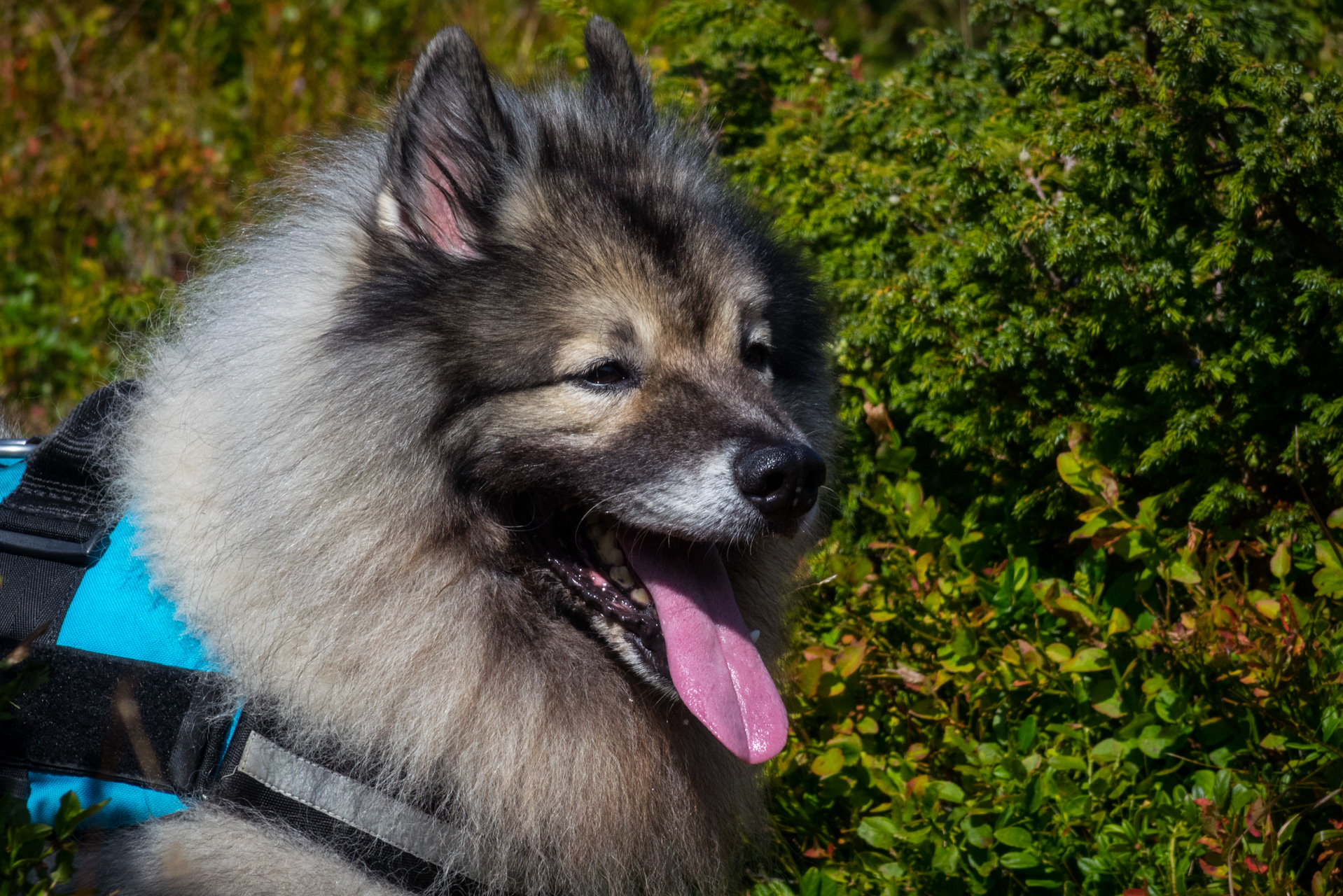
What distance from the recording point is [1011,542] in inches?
130

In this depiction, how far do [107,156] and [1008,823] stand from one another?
19.2 feet

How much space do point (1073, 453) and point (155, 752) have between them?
240 cm

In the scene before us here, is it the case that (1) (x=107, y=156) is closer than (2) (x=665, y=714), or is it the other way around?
(2) (x=665, y=714)

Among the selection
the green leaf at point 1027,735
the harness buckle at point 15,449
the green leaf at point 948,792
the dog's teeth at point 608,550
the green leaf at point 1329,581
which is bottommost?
the harness buckle at point 15,449

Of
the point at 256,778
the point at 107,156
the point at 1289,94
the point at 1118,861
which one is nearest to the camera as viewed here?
the point at 256,778

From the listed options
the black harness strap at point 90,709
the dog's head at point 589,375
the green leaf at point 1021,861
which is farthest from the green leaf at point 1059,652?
the black harness strap at point 90,709

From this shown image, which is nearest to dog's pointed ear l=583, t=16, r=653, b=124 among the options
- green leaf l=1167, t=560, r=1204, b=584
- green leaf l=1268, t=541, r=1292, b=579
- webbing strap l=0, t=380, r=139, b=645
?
webbing strap l=0, t=380, r=139, b=645

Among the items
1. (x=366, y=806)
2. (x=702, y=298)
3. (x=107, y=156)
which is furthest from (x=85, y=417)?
(x=107, y=156)

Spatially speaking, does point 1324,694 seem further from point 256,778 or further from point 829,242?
point 256,778

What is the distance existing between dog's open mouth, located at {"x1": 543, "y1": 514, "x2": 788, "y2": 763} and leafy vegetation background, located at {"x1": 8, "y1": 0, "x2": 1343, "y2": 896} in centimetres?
54

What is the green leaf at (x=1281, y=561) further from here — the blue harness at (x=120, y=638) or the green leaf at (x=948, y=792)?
the blue harness at (x=120, y=638)

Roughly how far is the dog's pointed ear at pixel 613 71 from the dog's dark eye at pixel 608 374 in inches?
29.8

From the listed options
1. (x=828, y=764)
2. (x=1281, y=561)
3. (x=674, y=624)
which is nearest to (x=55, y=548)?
→ (x=674, y=624)

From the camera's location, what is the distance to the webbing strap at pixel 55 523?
217cm
